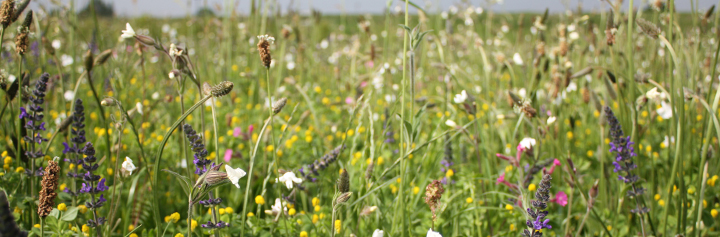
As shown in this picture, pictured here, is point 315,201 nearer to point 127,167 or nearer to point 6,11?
point 127,167

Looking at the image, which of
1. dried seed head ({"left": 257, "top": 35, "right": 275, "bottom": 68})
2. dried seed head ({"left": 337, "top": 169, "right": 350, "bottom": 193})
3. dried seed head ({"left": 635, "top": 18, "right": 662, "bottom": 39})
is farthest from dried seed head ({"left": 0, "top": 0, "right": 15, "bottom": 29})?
dried seed head ({"left": 635, "top": 18, "right": 662, "bottom": 39})

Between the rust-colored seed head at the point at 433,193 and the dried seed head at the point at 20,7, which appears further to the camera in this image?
the dried seed head at the point at 20,7

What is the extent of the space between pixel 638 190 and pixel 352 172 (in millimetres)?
1018

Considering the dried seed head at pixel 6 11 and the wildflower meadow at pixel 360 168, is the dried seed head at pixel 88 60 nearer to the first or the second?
the wildflower meadow at pixel 360 168

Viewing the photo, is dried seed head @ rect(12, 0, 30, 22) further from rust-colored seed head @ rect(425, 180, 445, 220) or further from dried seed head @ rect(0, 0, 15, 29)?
rust-colored seed head @ rect(425, 180, 445, 220)

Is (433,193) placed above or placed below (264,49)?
below

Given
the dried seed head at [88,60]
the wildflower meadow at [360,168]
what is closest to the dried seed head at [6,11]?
the wildflower meadow at [360,168]

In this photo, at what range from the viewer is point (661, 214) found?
5.71 ft

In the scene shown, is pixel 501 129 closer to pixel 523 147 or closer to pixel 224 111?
pixel 523 147

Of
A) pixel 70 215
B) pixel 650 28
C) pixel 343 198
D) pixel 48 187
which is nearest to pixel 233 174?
pixel 343 198

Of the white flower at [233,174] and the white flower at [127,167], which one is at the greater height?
the white flower at [233,174]

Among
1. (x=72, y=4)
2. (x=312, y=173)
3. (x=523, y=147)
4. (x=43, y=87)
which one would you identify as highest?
(x=72, y=4)


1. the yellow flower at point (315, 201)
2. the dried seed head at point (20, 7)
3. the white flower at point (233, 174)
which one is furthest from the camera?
the yellow flower at point (315, 201)

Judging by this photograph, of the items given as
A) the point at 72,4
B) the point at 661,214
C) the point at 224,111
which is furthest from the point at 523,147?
the point at 72,4
